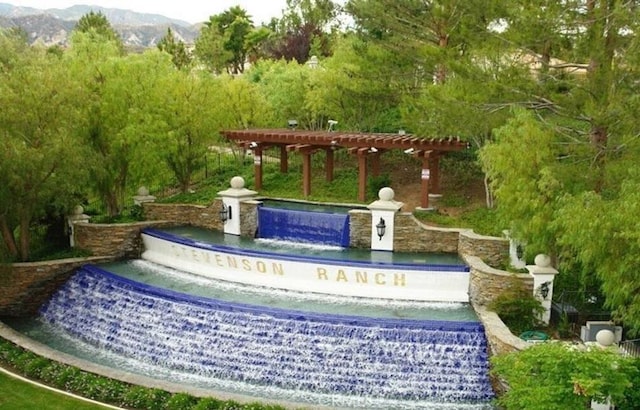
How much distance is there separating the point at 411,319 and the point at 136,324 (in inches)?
268

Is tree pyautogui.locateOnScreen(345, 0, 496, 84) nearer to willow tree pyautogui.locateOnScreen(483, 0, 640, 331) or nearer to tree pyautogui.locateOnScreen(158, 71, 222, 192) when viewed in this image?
willow tree pyautogui.locateOnScreen(483, 0, 640, 331)

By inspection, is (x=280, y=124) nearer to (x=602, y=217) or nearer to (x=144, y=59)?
(x=144, y=59)

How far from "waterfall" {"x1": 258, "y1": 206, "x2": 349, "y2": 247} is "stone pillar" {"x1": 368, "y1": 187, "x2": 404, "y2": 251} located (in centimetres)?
96

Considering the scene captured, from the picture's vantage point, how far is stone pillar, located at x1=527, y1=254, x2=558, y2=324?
13789mm

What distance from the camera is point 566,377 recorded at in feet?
31.5

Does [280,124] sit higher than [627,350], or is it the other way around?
[280,124]

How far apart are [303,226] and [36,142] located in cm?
812

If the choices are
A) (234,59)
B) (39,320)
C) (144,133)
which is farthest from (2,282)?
(234,59)

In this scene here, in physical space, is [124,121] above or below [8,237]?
above

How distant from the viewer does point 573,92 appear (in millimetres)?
14305

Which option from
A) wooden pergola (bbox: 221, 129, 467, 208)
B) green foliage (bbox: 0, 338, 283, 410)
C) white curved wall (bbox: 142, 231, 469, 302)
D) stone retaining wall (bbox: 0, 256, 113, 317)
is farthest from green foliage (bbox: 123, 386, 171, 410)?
wooden pergola (bbox: 221, 129, 467, 208)

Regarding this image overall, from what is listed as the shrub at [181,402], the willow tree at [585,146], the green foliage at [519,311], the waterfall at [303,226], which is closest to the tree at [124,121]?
the waterfall at [303,226]

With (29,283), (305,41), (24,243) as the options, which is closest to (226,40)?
(305,41)

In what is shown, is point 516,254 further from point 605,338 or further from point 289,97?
point 289,97
